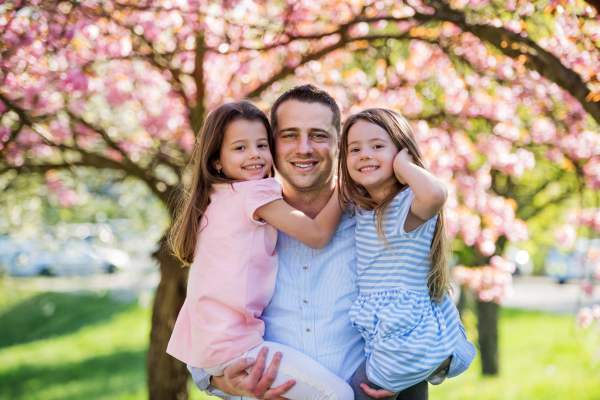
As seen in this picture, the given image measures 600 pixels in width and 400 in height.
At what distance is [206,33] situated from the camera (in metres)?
4.19

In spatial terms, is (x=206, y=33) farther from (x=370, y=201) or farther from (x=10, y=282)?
(x=10, y=282)

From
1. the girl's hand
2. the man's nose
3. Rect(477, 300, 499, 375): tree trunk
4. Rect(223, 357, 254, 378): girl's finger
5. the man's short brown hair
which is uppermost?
the man's short brown hair

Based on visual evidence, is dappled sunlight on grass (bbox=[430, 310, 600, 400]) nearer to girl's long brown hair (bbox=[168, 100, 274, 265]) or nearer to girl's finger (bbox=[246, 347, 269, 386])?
girl's finger (bbox=[246, 347, 269, 386])

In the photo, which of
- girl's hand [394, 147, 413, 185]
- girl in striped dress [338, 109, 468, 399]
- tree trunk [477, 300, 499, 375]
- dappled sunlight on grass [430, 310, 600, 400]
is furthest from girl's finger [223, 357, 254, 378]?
tree trunk [477, 300, 499, 375]

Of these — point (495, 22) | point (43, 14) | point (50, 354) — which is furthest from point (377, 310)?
point (50, 354)

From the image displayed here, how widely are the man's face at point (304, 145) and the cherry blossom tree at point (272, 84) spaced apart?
0.91 m

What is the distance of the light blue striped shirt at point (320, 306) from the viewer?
229cm

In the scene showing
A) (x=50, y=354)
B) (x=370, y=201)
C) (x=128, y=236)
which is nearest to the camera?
(x=370, y=201)

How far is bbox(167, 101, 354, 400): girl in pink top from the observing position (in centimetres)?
221

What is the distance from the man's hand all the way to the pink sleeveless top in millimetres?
58

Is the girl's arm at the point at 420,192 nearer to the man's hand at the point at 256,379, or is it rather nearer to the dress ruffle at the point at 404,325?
the dress ruffle at the point at 404,325

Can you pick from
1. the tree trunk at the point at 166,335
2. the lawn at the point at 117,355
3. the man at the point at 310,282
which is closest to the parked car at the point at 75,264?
the lawn at the point at 117,355

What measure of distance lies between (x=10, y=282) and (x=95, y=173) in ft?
21.3

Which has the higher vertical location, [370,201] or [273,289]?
[370,201]
